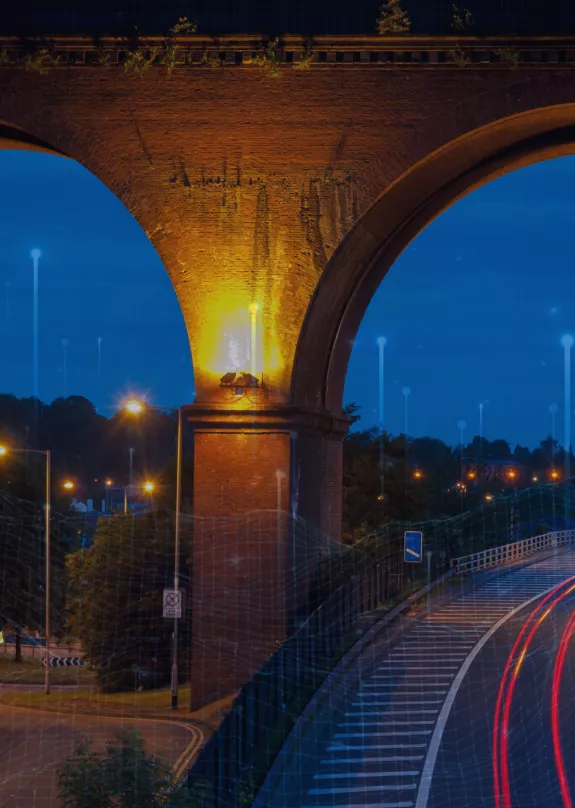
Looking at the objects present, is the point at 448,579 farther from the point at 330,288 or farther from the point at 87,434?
the point at 87,434

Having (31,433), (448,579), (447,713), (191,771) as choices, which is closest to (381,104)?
(447,713)

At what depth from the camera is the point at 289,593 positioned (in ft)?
49.1

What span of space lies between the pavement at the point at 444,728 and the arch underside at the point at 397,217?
3.80m

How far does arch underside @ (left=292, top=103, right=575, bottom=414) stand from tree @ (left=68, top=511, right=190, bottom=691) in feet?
30.9

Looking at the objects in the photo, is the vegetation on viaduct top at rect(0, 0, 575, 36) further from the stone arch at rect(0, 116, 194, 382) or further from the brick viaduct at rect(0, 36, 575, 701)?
the stone arch at rect(0, 116, 194, 382)

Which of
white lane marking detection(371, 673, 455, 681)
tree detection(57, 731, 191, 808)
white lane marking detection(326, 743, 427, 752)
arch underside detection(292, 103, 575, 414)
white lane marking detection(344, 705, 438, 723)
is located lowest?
white lane marking detection(326, 743, 427, 752)

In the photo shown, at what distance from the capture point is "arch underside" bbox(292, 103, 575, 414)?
48.5 feet

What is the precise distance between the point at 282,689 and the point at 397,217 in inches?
274

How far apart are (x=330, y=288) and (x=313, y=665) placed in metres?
4.61

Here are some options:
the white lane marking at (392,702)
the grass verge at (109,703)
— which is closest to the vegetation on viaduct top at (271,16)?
the white lane marking at (392,702)

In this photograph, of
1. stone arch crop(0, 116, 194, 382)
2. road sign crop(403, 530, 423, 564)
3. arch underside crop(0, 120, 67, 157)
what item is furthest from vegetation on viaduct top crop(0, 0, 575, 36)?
road sign crop(403, 530, 423, 564)

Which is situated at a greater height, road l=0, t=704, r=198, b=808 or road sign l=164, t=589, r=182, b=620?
road sign l=164, t=589, r=182, b=620

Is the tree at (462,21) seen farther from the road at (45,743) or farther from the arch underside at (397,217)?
the road at (45,743)
